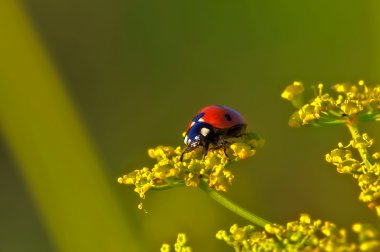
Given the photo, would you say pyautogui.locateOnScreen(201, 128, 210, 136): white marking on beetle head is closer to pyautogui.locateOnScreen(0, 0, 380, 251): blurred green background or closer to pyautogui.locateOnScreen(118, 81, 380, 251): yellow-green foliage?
pyautogui.locateOnScreen(118, 81, 380, 251): yellow-green foliage

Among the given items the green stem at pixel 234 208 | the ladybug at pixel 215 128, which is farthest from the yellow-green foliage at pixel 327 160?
the ladybug at pixel 215 128

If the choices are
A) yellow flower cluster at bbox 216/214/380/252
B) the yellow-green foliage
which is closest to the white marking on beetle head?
the yellow-green foliage

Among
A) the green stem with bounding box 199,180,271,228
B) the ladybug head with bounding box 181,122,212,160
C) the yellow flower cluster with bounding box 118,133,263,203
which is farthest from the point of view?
the ladybug head with bounding box 181,122,212,160

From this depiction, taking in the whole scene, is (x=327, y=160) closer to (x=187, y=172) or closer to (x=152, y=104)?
(x=187, y=172)

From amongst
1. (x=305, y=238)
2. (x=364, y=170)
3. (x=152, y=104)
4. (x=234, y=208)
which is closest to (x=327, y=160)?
(x=364, y=170)

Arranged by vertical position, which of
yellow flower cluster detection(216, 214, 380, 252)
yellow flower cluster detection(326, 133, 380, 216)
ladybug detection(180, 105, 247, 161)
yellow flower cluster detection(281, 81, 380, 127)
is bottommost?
yellow flower cluster detection(216, 214, 380, 252)

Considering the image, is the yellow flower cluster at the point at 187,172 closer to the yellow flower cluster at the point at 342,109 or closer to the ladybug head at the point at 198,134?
the yellow flower cluster at the point at 342,109

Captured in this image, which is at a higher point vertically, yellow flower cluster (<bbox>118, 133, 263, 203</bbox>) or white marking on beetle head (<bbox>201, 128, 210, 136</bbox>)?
white marking on beetle head (<bbox>201, 128, 210, 136</bbox>)
